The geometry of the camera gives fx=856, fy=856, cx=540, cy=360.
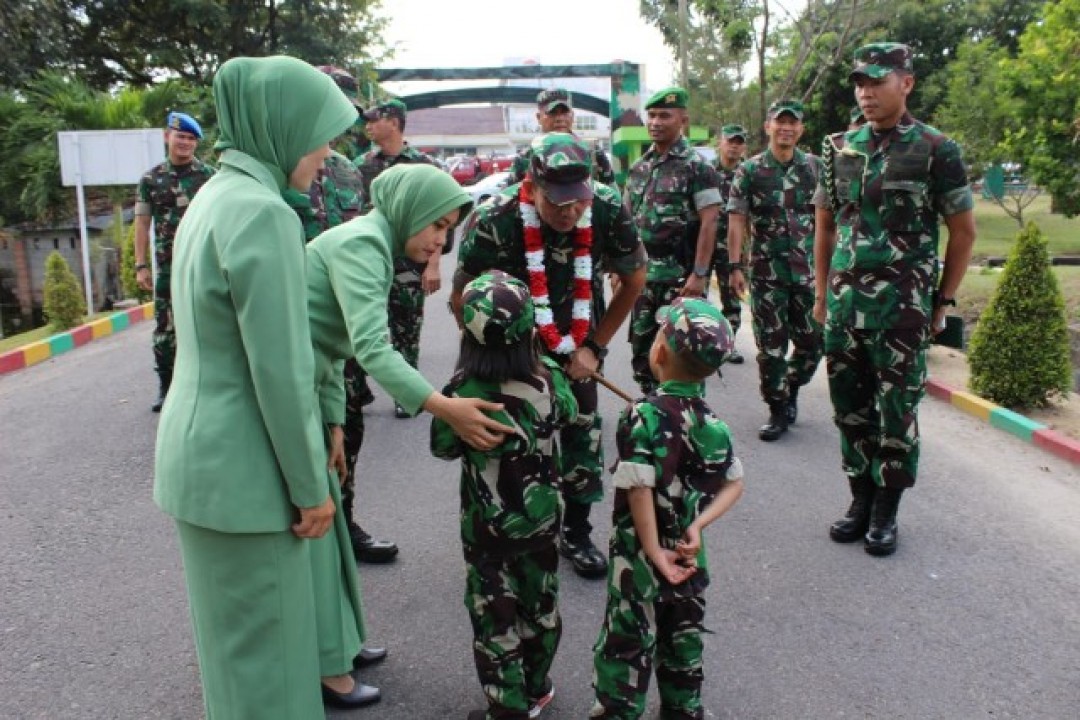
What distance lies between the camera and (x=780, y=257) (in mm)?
5887

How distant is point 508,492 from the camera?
8.30 ft

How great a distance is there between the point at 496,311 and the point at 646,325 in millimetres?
2892

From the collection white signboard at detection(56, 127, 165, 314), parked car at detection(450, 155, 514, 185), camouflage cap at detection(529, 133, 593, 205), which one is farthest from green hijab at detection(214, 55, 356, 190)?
parked car at detection(450, 155, 514, 185)

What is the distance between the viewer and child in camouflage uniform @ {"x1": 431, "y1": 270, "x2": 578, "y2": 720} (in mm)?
2451

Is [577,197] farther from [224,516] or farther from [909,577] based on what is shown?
[909,577]

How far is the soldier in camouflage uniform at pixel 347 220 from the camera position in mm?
3834

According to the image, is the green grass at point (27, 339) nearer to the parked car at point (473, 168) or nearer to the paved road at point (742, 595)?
the paved road at point (742, 595)

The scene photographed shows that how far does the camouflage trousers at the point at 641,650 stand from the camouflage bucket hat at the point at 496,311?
0.85m

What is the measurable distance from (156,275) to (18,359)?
3.03m

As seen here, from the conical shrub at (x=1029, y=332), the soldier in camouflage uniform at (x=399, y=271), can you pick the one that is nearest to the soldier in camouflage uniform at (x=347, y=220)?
the soldier in camouflage uniform at (x=399, y=271)

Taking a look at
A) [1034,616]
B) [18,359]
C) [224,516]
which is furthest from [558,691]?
[18,359]

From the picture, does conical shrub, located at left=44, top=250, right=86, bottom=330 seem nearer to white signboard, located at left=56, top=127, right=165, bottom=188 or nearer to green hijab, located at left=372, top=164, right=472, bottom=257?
white signboard, located at left=56, top=127, right=165, bottom=188

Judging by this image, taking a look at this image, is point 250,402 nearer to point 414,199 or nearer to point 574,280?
point 414,199

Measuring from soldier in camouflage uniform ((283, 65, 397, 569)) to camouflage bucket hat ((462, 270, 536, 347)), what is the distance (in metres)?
1.19
